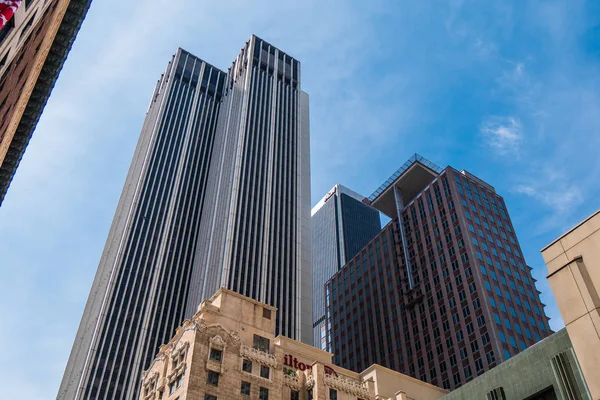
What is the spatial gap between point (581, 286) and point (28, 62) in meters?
57.9

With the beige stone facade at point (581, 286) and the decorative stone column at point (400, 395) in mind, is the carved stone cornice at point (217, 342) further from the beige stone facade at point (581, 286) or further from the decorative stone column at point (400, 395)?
the beige stone facade at point (581, 286)

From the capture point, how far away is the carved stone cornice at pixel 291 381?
236ft

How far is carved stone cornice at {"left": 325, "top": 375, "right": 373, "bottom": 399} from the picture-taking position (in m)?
73.6

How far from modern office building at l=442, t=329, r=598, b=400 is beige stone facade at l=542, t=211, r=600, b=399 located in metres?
6.22

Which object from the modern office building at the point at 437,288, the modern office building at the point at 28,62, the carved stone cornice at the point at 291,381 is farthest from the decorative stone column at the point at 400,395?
the modern office building at the point at 28,62

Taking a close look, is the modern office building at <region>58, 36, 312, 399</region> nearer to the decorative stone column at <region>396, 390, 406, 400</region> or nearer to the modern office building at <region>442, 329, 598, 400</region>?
the decorative stone column at <region>396, 390, 406, 400</region>

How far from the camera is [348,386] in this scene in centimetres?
7519

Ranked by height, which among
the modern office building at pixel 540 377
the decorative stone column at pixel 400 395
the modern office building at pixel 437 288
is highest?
the modern office building at pixel 437 288

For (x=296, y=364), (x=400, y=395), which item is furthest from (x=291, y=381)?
(x=400, y=395)

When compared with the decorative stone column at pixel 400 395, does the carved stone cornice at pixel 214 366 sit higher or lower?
lower

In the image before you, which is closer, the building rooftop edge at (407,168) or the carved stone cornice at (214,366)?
the carved stone cornice at (214,366)

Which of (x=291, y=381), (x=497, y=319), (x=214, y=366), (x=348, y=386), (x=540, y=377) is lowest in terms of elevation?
(x=540, y=377)

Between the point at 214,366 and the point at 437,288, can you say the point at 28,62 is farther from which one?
the point at 437,288

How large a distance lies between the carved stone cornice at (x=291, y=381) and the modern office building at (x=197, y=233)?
63.6 metres
